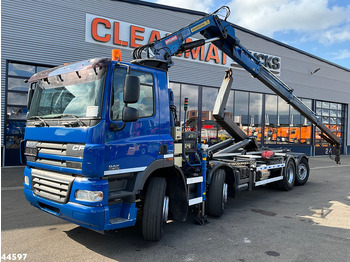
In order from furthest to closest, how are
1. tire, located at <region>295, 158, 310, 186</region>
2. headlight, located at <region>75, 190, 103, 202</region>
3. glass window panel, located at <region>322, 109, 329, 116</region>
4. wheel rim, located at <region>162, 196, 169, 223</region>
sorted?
glass window panel, located at <region>322, 109, 329, 116</region>, tire, located at <region>295, 158, 310, 186</region>, wheel rim, located at <region>162, 196, 169, 223</region>, headlight, located at <region>75, 190, 103, 202</region>

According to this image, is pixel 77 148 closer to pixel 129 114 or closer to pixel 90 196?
pixel 90 196

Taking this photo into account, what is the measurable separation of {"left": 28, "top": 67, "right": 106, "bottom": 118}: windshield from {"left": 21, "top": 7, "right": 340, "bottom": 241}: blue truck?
15 mm

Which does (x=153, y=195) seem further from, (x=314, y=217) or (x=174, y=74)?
(x=174, y=74)

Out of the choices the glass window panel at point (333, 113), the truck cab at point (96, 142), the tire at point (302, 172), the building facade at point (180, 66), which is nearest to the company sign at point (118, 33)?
the building facade at point (180, 66)

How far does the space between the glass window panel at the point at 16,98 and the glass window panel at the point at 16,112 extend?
0.22 meters

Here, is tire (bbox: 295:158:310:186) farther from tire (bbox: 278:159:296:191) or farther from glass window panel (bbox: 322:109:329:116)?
glass window panel (bbox: 322:109:329:116)

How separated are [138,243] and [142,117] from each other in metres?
2.00

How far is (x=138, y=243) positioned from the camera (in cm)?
436

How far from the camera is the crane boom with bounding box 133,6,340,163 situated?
18.7ft

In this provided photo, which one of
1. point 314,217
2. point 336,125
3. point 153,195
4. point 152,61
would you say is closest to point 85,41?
point 152,61

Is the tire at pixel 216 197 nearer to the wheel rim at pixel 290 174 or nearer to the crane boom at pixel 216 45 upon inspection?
the crane boom at pixel 216 45

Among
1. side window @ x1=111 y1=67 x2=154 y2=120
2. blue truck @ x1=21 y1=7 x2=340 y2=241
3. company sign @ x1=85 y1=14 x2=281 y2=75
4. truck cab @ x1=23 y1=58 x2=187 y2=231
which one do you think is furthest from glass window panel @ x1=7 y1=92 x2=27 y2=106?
side window @ x1=111 y1=67 x2=154 y2=120

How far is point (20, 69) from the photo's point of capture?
1209 centimetres

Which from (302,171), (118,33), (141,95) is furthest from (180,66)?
(141,95)
